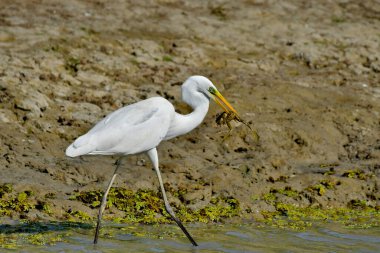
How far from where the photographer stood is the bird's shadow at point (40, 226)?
797 cm

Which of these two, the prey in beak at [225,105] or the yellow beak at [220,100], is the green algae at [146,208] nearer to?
the prey in beak at [225,105]

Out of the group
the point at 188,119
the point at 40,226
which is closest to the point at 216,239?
the point at 188,119

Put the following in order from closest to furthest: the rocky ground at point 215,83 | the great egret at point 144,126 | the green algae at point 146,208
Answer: the great egret at point 144,126
the green algae at point 146,208
the rocky ground at point 215,83

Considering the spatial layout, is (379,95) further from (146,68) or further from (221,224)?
(221,224)

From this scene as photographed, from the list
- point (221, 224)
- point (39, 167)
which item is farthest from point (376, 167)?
point (39, 167)

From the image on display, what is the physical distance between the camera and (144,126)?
784 centimetres

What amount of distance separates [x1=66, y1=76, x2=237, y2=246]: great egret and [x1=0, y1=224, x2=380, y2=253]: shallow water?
0.71 feet

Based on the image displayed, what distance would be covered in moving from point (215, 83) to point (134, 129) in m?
4.78

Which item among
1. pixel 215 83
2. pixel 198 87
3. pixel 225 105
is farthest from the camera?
pixel 215 83

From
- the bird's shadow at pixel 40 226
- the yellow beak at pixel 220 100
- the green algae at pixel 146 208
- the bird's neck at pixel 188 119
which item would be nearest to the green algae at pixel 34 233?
the bird's shadow at pixel 40 226

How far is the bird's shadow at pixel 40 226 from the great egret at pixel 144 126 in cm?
54

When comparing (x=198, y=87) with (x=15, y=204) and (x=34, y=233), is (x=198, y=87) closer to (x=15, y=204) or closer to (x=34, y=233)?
(x=34, y=233)

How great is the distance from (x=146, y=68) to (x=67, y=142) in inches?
109

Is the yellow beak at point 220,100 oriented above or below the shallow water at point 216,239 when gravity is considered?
above
